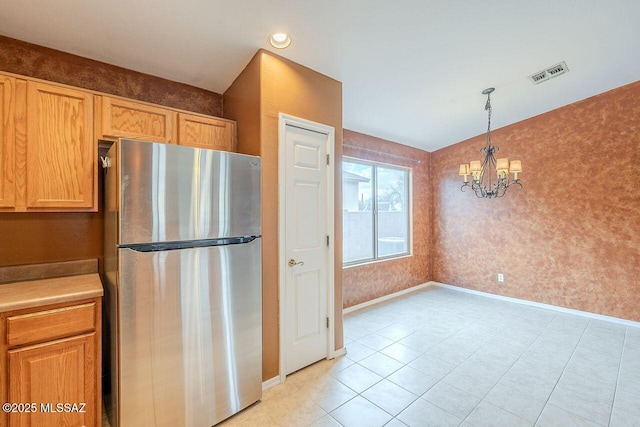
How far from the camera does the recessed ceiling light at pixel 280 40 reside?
2.01m

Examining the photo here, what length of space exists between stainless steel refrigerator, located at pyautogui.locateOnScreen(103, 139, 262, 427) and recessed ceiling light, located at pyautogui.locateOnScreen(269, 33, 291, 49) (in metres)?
0.92

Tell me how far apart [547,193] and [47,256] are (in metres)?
5.55

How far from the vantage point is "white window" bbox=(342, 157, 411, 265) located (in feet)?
13.0

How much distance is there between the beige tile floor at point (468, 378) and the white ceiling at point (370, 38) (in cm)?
267

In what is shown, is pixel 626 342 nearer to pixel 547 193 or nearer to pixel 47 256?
pixel 547 193

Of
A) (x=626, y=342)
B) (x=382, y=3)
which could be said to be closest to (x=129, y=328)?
(x=382, y=3)

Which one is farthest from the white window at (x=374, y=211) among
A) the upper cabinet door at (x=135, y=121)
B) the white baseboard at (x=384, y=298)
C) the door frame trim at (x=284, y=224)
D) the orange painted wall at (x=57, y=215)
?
the orange painted wall at (x=57, y=215)

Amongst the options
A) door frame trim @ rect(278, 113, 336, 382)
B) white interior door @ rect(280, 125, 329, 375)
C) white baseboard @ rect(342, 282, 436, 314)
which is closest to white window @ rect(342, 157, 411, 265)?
white baseboard @ rect(342, 282, 436, 314)

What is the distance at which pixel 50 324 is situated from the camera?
4.76 feet

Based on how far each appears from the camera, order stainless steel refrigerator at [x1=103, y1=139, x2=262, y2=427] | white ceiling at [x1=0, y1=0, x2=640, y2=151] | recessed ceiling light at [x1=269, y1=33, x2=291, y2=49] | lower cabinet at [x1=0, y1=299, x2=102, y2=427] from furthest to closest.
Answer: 1. recessed ceiling light at [x1=269, y1=33, x2=291, y2=49]
2. white ceiling at [x1=0, y1=0, x2=640, y2=151]
3. stainless steel refrigerator at [x1=103, y1=139, x2=262, y2=427]
4. lower cabinet at [x1=0, y1=299, x2=102, y2=427]

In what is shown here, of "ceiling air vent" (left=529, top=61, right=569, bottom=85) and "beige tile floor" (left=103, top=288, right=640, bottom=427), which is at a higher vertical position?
"ceiling air vent" (left=529, top=61, right=569, bottom=85)

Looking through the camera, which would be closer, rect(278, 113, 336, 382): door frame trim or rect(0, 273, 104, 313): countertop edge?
rect(0, 273, 104, 313): countertop edge

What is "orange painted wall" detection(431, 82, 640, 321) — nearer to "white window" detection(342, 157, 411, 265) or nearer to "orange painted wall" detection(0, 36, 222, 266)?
"white window" detection(342, 157, 411, 265)

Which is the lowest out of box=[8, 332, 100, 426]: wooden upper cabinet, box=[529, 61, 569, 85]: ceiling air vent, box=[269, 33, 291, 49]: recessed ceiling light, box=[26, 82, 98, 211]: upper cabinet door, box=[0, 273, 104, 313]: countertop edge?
box=[8, 332, 100, 426]: wooden upper cabinet
